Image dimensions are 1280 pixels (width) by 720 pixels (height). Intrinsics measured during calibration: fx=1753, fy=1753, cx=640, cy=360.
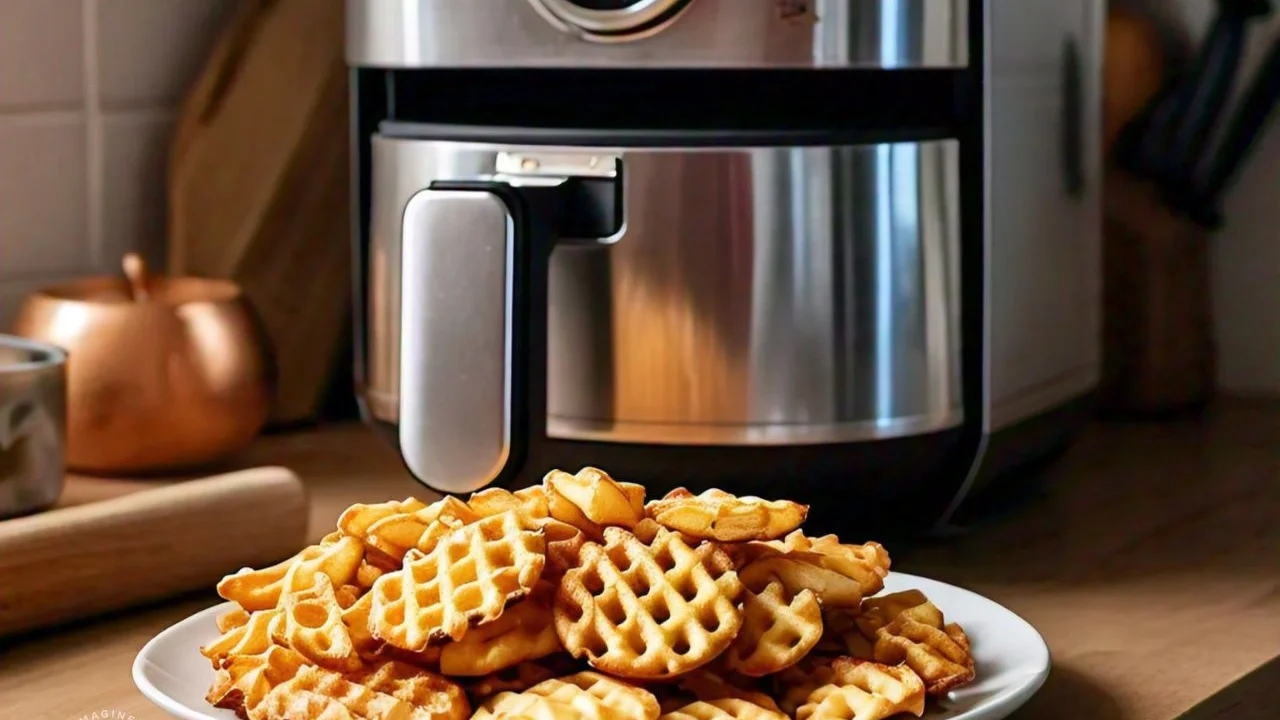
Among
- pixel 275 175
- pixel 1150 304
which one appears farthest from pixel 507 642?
pixel 1150 304

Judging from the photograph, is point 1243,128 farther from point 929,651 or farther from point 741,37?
point 929,651

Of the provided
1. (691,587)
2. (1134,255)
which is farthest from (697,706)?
(1134,255)

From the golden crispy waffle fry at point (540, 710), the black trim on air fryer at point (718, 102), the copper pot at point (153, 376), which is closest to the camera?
the golden crispy waffle fry at point (540, 710)

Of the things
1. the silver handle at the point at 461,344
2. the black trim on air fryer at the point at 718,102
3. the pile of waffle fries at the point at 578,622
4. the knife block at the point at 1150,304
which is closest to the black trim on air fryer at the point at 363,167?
the black trim on air fryer at the point at 718,102

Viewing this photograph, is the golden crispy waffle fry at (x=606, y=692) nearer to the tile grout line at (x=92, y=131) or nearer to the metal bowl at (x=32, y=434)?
the metal bowl at (x=32, y=434)

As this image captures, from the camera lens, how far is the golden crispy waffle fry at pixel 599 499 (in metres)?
0.57

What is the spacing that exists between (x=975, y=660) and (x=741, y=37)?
26 cm

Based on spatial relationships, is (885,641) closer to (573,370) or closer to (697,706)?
(697,706)

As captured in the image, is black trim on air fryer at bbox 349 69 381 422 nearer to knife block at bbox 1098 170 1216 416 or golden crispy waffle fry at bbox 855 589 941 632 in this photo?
golden crispy waffle fry at bbox 855 589 941 632

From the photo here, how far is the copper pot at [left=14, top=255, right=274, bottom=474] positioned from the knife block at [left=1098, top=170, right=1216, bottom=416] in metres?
0.51

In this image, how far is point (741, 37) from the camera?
692mm

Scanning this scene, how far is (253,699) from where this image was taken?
1.69 ft

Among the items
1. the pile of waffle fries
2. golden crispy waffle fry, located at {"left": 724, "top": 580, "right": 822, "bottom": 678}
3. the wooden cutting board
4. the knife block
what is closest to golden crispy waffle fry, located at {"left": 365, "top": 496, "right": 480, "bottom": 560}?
the pile of waffle fries

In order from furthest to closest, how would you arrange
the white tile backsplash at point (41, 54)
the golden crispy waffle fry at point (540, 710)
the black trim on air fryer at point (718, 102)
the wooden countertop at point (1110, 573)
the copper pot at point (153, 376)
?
1. the white tile backsplash at point (41, 54)
2. the copper pot at point (153, 376)
3. the black trim on air fryer at point (718, 102)
4. the wooden countertop at point (1110, 573)
5. the golden crispy waffle fry at point (540, 710)
